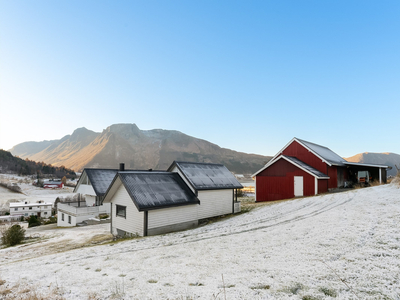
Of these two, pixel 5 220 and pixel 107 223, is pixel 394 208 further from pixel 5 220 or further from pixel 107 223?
pixel 5 220

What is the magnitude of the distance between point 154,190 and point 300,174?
684 inches

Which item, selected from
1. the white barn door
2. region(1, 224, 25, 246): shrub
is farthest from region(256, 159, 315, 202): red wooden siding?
region(1, 224, 25, 246): shrub

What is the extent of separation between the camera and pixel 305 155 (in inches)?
1145

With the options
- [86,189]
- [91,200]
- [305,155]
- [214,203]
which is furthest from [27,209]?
[305,155]

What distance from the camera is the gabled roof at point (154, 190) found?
1544cm

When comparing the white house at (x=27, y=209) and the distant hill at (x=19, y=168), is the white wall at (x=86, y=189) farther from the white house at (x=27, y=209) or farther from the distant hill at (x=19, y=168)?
the distant hill at (x=19, y=168)

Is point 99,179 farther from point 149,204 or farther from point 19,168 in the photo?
point 19,168

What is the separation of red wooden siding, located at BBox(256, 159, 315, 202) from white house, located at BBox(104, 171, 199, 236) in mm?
12653

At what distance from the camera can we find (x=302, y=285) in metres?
4.94

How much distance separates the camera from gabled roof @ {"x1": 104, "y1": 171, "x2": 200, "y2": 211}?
1544 centimetres

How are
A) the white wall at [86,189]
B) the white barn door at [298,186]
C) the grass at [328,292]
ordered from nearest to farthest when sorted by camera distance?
the grass at [328,292], the white barn door at [298,186], the white wall at [86,189]

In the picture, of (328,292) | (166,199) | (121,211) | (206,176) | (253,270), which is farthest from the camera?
(206,176)

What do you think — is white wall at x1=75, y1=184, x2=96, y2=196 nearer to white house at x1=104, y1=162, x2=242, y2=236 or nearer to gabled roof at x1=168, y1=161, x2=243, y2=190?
white house at x1=104, y1=162, x2=242, y2=236

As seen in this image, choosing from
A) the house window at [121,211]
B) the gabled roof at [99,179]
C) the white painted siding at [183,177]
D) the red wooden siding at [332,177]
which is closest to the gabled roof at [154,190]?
the white painted siding at [183,177]
